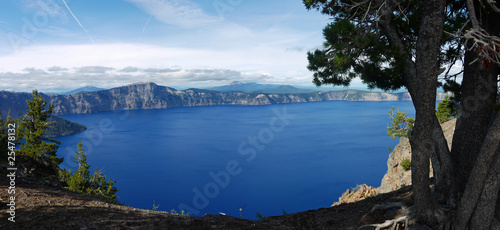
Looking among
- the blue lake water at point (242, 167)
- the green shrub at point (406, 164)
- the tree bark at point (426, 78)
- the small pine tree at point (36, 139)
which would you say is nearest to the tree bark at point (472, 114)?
the tree bark at point (426, 78)

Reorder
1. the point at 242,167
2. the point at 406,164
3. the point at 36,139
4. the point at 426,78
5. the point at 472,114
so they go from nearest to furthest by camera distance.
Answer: the point at 426,78
the point at 472,114
the point at 36,139
the point at 406,164
the point at 242,167

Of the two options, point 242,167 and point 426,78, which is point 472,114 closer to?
point 426,78

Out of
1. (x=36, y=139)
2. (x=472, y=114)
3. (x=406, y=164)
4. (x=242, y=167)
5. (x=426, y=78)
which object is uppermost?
(x=426, y=78)

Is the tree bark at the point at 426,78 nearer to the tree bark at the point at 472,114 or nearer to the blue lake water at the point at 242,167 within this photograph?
the tree bark at the point at 472,114

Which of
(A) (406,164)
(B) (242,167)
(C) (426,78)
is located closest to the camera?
(C) (426,78)

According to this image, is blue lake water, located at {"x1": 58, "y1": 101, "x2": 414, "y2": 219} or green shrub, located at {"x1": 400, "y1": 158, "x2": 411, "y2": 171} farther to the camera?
blue lake water, located at {"x1": 58, "y1": 101, "x2": 414, "y2": 219}

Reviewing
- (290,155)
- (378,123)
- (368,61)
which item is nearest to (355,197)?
(368,61)

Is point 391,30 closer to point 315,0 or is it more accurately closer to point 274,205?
point 315,0

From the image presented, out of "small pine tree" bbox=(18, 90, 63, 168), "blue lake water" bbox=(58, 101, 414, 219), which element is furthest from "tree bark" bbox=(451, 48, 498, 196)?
"blue lake water" bbox=(58, 101, 414, 219)

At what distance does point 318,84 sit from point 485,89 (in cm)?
458

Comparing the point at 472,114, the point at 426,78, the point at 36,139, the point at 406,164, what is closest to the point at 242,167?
the point at 406,164

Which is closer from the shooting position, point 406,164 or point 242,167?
point 406,164

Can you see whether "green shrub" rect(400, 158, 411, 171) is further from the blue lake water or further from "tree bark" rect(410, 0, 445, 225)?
the blue lake water

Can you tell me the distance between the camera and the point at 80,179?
25.0m
